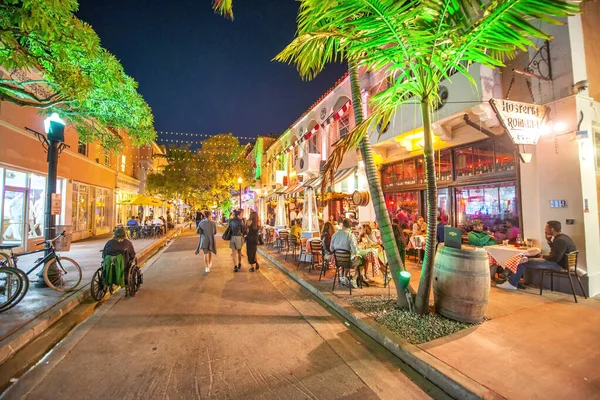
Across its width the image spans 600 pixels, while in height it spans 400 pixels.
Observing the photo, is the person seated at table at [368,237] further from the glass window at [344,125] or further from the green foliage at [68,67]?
the green foliage at [68,67]

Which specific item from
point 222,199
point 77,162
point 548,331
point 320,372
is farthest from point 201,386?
point 222,199

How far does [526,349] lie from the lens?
144 inches

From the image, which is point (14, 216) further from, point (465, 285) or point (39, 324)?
point (465, 285)

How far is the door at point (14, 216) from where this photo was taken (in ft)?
36.5

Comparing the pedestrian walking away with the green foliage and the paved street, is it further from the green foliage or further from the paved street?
the green foliage

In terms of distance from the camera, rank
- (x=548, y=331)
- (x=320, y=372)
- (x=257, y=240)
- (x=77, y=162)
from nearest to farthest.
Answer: (x=320, y=372)
(x=548, y=331)
(x=257, y=240)
(x=77, y=162)

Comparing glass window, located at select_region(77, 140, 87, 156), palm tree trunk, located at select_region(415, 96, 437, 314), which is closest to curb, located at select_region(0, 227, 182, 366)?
palm tree trunk, located at select_region(415, 96, 437, 314)

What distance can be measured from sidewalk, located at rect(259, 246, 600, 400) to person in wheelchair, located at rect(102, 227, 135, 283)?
15.9 feet

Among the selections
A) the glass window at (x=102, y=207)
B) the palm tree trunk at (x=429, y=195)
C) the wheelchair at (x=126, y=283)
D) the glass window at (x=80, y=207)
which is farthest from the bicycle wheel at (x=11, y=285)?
the glass window at (x=102, y=207)

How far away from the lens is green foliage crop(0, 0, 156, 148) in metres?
4.27

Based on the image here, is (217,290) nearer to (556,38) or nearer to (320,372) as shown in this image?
(320,372)

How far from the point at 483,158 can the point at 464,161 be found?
69 centimetres

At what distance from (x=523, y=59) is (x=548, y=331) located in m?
6.52

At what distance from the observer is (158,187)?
30438 mm
